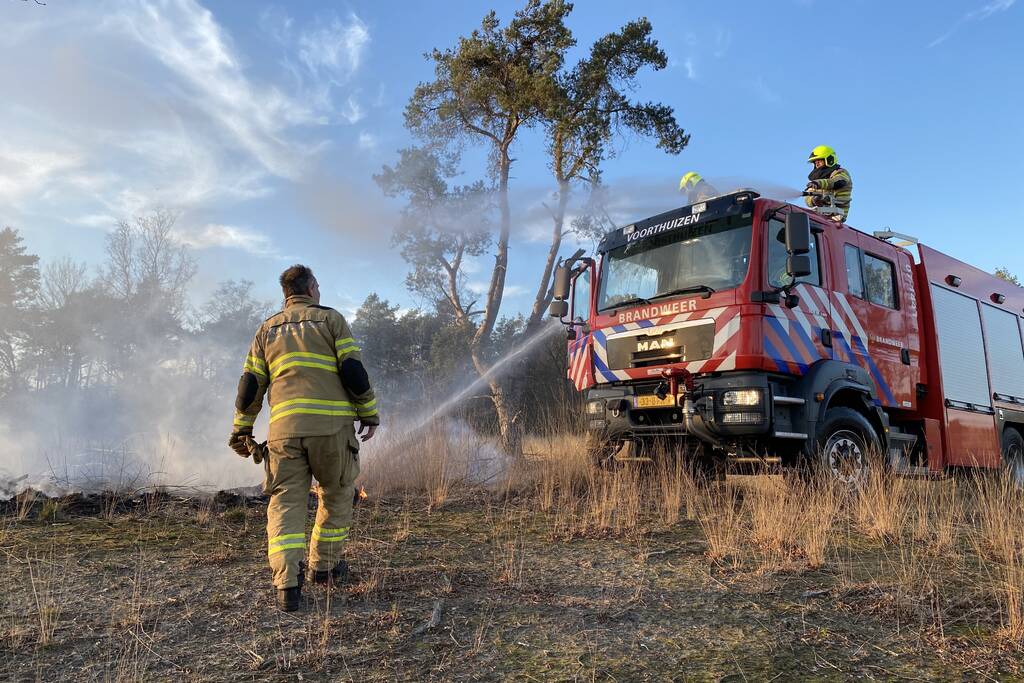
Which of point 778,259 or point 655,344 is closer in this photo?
point 778,259

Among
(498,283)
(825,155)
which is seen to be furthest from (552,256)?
(825,155)

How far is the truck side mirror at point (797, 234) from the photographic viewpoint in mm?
5480

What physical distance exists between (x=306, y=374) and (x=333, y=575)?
115 cm

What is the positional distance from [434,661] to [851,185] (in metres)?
6.87

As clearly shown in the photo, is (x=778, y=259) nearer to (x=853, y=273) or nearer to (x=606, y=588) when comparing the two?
(x=853, y=273)

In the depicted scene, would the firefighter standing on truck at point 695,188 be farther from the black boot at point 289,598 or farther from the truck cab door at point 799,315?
the black boot at point 289,598

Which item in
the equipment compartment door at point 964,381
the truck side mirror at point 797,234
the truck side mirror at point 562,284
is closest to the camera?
the truck side mirror at point 797,234

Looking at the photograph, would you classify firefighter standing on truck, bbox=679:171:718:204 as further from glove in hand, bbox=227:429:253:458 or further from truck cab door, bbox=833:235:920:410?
glove in hand, bbox=227:429:253:458

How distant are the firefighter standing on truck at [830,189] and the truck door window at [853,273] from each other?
406 millimetres

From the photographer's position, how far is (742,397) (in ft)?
18.1

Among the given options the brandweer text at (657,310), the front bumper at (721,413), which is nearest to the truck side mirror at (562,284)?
the brandweer text at (657,310)

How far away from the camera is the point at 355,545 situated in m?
4.45

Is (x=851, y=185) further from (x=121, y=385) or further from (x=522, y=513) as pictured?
(x=121, y=385)

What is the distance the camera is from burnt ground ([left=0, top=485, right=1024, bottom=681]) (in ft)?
8.11
